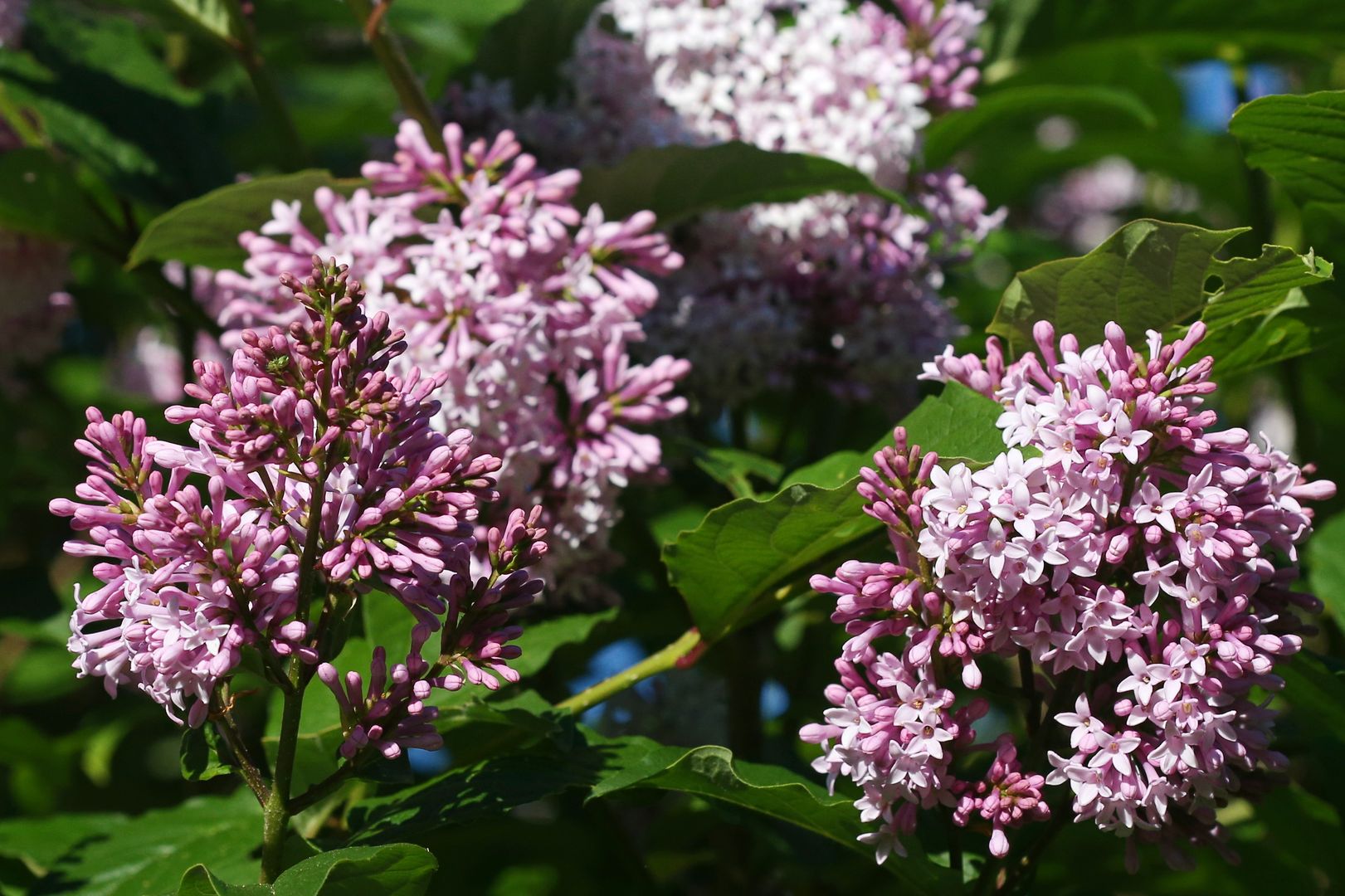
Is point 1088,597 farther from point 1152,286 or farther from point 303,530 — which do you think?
point 303,530

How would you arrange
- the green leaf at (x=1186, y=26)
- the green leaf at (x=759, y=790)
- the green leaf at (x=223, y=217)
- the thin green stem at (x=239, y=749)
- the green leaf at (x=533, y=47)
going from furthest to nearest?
1. the green leaf at (x=1186, y=26)
2. the green leaf at (x=533, y=47)
3. the green leaf at (x=223, y=217)
4. the green leaf at (x=759, y=790)
5. the thin green stem at (x=239, y=749)

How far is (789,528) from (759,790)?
332 millimetres

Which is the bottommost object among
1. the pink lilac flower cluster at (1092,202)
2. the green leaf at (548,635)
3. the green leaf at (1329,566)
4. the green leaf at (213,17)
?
the pink lilac flower cluster at (1092,202)

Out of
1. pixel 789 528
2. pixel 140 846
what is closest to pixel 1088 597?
pixel 789 528

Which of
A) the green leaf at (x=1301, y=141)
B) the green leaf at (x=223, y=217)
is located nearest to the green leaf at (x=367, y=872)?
the green leaf at (x=223, y=217)

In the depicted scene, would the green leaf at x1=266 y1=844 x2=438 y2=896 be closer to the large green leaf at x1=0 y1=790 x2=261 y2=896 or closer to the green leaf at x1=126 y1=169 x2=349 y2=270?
the large green leaf at x1=0 y1=790 x2=261 y2=896

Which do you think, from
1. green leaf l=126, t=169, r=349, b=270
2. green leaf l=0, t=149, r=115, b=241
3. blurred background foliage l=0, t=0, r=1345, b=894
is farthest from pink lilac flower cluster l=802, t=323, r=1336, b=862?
green leaf l=0, t=149, r=115, b=241

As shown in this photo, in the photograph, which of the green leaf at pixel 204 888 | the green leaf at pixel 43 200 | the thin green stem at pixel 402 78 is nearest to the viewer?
the green leaf at pixel 204 888

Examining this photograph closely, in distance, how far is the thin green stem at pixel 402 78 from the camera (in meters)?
2.18

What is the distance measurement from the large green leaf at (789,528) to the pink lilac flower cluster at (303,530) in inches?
14.0

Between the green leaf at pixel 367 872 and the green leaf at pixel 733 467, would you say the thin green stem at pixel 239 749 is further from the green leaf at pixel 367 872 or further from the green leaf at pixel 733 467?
the green leaf at pixel 733 467

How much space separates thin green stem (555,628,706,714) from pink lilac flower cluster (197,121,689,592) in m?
0.22

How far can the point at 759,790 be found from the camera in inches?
60.4

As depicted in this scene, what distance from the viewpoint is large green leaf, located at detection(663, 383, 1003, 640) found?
1.58m
